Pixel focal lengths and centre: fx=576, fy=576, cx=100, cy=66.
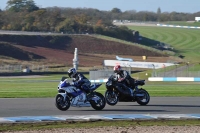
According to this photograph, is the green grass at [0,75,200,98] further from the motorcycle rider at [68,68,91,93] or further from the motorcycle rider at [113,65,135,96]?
the motorcycle rider at [68,68,91,93]

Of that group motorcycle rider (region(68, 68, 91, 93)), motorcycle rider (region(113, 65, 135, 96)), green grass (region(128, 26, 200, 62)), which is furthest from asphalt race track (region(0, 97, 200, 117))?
green grass (region(128, 26, 200, 62))

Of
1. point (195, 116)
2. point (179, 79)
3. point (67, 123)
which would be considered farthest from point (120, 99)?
point (179, 79)

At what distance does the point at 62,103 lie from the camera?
61.8ft

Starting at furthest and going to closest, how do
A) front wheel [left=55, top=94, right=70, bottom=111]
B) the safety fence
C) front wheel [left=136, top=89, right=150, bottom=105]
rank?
the safety fence, front wheel [left=136, top=89, right=150, bottom=105], front wheel [left=55, top=94, right=70, bottom=111]

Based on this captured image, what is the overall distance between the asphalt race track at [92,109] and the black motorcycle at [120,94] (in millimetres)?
210

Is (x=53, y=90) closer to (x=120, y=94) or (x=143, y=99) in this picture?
(x=143, y=99)

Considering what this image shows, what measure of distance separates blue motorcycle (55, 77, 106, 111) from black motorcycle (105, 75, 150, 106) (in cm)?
142

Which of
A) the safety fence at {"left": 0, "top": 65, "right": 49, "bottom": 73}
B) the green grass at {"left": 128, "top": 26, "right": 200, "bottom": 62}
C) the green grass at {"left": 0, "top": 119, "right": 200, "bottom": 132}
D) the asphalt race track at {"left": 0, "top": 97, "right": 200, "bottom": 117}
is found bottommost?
the green grass at {"left": 0, "top": 119, "right": 200, "bottom": 132}

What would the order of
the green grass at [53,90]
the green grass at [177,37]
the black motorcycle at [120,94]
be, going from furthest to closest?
the green grass at [177,37], the green grass at [53,90], the black motorcycle at [120,94]

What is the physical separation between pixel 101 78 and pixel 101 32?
6966 cm

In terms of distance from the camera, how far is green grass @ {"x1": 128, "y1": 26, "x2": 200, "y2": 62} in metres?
124

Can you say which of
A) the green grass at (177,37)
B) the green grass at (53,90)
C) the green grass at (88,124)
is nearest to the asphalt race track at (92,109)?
the green grass at (88,124)

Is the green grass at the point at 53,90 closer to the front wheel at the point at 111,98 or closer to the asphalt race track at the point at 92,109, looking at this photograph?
the asphalt race track at the point at 92,109

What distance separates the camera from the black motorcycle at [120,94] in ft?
67.9
